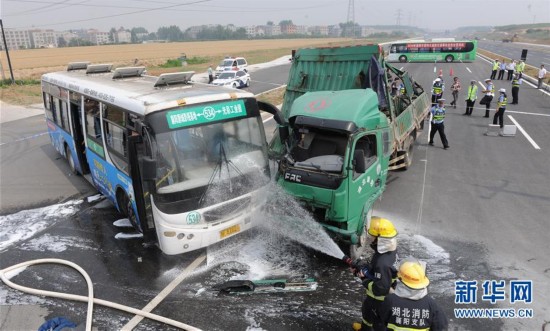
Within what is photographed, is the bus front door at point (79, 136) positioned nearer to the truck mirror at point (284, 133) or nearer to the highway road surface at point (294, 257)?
the highway road surface at point (294, 257)

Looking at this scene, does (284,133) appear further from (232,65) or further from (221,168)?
(232,65)

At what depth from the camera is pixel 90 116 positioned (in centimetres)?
823

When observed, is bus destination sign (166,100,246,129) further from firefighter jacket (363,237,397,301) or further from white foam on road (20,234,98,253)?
firefighter jacket (363,237,397,301)

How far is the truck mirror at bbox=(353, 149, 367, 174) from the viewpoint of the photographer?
604cm

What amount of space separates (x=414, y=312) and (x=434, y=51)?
145 ft

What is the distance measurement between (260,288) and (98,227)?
4227 mm

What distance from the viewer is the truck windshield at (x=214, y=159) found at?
19.6 ft

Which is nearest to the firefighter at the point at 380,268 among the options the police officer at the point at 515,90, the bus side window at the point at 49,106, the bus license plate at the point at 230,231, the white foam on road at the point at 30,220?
the bus license plate at the point at 230,231

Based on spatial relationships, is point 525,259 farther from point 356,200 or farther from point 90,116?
point 90,116

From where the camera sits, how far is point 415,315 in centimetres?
333

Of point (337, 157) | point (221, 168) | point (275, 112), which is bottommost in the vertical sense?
point (221, 168)

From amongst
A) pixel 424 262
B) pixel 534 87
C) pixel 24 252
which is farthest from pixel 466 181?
pixel 534 87

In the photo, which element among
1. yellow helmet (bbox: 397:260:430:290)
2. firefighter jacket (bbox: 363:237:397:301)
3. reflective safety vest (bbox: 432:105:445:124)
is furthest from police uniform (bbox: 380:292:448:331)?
reflective safety vest (bbox: 432:105:445:124)

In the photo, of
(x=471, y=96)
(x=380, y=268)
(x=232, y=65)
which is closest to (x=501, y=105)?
(x=471, y=96)
